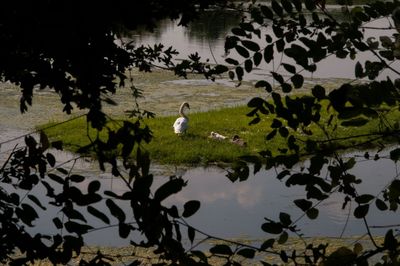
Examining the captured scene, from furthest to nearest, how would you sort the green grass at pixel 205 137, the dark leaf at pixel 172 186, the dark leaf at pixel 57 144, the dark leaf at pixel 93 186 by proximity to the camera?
the green grass at pixel 205 137 < the dark leaf at pixel 57 144 < the dark leaf at pixel 93 186 < the dark leaf at pixel 172 186

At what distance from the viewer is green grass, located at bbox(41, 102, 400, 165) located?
9.32 metres

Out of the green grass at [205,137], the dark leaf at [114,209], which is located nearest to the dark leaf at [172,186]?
the dark leaf at [114,209]

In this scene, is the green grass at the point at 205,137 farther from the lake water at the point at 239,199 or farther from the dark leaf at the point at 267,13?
the dark leaf at the point at 267,13

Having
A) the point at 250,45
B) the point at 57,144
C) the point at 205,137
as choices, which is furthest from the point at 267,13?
the point at 205,137

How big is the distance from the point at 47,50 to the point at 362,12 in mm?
768

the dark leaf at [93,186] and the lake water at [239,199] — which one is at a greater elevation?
the dark leaf at [93,186]

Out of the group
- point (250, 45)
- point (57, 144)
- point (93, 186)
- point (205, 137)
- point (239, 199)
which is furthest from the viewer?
point (205, 137)

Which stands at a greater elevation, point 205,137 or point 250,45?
point 250,45

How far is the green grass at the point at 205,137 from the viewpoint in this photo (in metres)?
9.32

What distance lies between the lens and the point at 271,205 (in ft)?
25.5

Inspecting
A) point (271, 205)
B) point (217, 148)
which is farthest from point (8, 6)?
point (217, 148)

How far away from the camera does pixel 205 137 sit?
10.1 m

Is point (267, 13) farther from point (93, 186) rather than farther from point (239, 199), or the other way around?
point (239, 199)

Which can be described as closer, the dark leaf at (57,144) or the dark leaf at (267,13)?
the dark leaf at (57,144)
